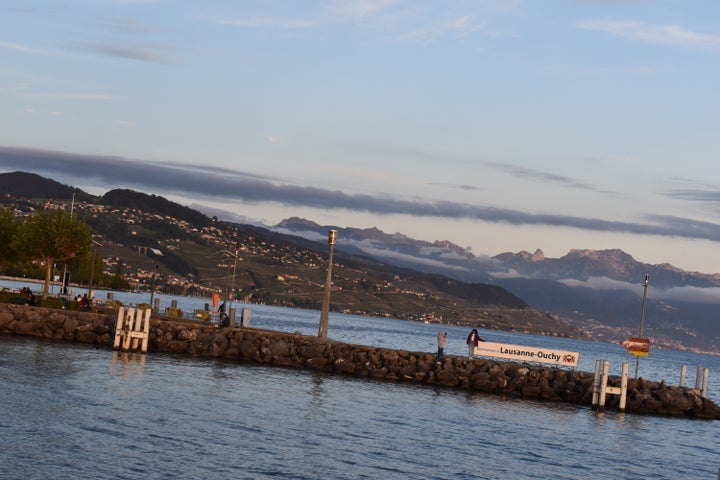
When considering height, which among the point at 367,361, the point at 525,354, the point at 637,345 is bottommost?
the point at 367,361

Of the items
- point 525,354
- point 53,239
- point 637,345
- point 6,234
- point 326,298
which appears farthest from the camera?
point 6,234

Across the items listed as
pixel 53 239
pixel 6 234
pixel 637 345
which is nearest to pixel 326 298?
pixel 637 345

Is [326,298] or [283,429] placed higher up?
[326,298]

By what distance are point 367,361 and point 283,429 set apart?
25.0 meters

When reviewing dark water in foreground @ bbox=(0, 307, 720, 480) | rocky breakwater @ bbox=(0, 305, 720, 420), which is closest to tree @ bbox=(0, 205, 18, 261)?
rocky breakwater @ bbox=(0, 305, 720, 420)

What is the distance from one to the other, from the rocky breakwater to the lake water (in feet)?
7.36

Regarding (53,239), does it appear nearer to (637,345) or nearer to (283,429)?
(637,345)

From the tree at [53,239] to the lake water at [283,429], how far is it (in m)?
24.3

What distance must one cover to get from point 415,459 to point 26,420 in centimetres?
1419

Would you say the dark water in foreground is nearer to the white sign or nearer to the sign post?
the white sign

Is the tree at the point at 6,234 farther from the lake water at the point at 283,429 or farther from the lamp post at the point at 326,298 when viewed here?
the lamp post at the point at 326,298

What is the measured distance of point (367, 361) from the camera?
65000 mm

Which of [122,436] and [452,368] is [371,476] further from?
[452,368]

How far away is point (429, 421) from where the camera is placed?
47.5 m
